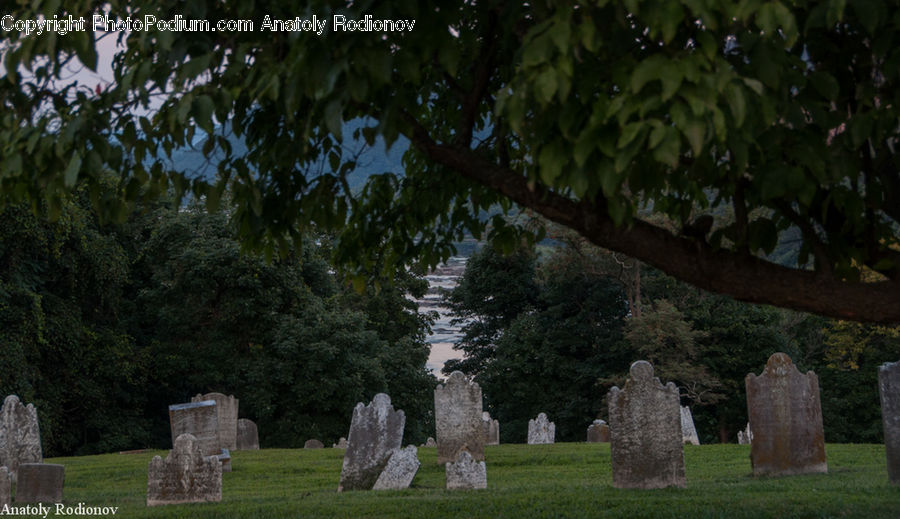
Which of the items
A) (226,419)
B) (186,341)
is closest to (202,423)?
(226,419)

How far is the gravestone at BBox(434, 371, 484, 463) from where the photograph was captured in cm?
1905

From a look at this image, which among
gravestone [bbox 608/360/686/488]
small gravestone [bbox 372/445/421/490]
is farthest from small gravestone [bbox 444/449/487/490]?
gravestone [bbox 608/360/686/488]

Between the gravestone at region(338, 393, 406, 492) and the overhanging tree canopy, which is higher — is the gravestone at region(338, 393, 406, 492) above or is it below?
below

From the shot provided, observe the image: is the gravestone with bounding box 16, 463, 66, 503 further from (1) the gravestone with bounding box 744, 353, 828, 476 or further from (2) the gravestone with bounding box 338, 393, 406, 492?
(1) the gravestone with bounding box 744, 353, 828, 476

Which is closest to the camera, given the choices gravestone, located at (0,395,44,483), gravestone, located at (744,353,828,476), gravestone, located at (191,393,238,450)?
gravestone, located at (744,353,828,476)

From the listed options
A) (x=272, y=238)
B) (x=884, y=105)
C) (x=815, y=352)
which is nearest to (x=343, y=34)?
(x=272, y=238)

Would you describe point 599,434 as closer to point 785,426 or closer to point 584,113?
point 785,426

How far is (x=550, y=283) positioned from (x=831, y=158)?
1539 inches

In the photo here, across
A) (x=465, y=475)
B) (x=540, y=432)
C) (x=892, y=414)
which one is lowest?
(x=540, y=432)

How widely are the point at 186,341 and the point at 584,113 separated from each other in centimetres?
3389

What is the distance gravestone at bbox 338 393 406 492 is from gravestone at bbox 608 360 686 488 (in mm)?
3863

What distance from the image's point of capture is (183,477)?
1212 cm

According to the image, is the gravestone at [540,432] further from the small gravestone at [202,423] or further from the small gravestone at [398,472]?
the small gravestone at [398,472]

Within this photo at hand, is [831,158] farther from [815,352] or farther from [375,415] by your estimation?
[815,352]
